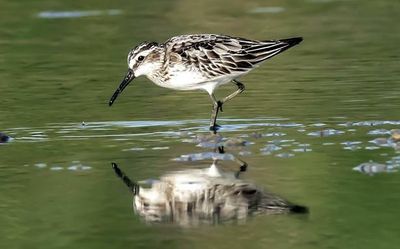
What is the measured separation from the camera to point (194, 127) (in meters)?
14.2

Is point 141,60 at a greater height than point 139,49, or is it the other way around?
point 139,49

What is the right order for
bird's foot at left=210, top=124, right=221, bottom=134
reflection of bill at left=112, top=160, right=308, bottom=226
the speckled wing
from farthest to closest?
the speckled wing < bird's foot at left=210, top=124, right=221, bottom=134 < reflection of bill at left=112, top=160, right=308, bottom=226

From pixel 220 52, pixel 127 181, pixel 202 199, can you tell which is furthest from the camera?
pixel 220 52

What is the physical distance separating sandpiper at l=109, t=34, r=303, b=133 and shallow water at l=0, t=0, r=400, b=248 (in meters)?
0.49

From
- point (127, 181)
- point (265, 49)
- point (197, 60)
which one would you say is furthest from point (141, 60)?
point (127, 181)

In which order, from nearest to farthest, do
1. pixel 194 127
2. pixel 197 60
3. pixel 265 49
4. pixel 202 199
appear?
pixel 202 199
pixel 194 127
pixel 197 60
pixel 265 49

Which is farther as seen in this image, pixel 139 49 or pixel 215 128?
pixel 139 49

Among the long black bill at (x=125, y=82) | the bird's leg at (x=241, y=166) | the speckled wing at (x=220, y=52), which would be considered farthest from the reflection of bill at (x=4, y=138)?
the bird's leg at (x=241, y=166)

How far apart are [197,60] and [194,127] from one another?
91 cm

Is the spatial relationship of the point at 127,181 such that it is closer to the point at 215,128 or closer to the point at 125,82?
the point at 215,128

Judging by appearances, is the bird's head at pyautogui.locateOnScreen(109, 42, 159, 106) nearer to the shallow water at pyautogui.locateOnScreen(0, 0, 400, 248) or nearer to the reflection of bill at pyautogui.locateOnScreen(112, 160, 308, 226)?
the shallow water at pyautogui.locateOnScreen(0, 0, 400, 248)

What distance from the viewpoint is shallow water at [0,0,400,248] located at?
962 centimetres

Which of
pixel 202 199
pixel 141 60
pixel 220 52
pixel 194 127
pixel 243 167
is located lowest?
pixel 202 199

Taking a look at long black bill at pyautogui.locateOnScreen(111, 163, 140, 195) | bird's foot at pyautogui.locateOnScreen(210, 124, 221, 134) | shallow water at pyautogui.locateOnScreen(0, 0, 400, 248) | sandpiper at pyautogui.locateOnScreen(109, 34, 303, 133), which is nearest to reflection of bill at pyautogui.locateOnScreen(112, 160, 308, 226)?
long black bill at pyautogui.locateOnScreen(111, 163, 140, 195)
